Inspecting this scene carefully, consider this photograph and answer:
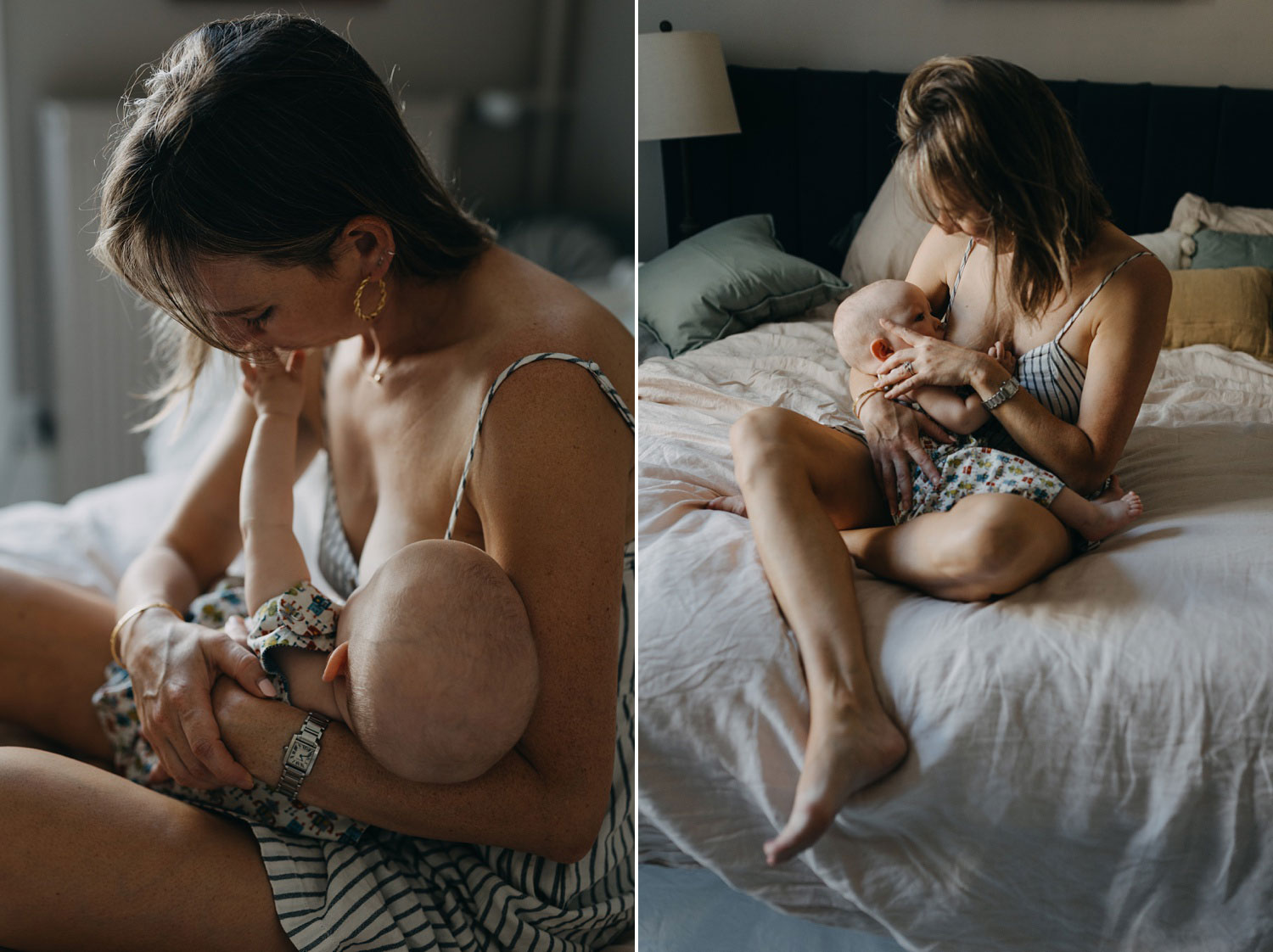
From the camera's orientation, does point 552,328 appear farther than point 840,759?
Yes

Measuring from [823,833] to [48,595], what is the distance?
0.71m

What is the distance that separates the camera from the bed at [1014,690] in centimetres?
46

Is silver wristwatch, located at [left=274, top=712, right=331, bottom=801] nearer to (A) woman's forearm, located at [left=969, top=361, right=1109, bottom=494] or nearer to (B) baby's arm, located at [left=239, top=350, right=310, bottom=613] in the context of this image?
(B) baby's arm, located at [left=239, top=350, right=310, bottom=613]

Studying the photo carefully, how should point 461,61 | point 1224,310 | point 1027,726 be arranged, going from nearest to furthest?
point 1027,726 → point 1224,310 → point 461,61

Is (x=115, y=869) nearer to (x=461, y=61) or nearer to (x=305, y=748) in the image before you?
(x=305, y=748)

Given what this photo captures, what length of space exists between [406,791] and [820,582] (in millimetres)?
309

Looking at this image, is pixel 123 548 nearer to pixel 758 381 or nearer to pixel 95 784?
pixel 95 784

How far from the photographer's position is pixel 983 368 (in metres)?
0.52

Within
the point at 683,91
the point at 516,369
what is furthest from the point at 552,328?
the point at 683,91

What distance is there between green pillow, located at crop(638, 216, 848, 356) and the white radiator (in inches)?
39.0

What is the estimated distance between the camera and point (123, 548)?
1.12m

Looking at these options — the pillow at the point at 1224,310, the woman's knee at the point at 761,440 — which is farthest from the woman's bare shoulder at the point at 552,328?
the pillow at the point at 1224,310

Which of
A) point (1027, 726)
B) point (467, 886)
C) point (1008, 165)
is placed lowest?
point (467, 886)

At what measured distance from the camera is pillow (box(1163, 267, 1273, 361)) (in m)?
0.55
